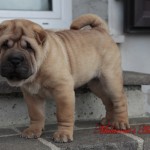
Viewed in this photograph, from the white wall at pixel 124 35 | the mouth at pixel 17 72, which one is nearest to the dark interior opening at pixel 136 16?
the white wall at pixel 124 35

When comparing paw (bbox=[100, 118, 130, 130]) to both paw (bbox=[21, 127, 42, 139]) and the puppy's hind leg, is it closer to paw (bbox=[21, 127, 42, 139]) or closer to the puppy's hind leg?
the puppy's hind leg

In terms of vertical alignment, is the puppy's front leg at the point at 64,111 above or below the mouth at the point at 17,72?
below

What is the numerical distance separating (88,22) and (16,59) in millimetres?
887

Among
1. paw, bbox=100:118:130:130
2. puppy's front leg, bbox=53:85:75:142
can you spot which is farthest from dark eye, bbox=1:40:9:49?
paw, bbox=100:118:130:130

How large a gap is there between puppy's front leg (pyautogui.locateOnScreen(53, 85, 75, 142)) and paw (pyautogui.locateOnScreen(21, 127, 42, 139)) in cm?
13

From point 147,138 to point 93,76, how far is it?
53 cm

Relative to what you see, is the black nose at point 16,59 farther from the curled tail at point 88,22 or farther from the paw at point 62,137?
the curled tail at point 88,22

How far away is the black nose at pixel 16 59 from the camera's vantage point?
2.14 metres

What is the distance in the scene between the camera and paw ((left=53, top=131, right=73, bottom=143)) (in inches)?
91.3

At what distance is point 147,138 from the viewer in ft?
8.18

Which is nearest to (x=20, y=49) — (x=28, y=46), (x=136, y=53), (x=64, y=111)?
(x=28, y=46)

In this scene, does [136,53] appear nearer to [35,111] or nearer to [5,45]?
[35,111]

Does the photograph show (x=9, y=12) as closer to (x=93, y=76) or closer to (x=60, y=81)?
(x=93, y=76)

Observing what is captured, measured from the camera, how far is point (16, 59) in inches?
84.2
